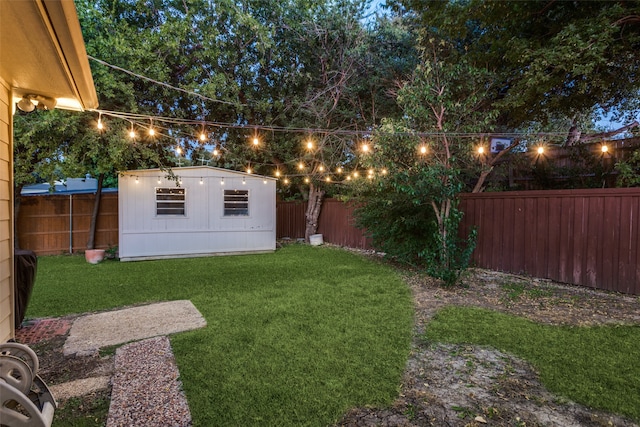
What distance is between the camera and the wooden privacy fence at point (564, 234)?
468cm

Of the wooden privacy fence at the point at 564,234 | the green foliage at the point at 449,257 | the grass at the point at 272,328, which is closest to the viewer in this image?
the grass at the point at 272,328

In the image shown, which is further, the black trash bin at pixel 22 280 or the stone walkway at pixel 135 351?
the black trash bin at pixel 22 280

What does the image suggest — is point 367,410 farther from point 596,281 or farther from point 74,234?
point 74,234

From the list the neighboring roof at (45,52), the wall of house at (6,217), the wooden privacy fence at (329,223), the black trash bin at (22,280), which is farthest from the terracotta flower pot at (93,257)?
the wooden privacy fence at (329,223)

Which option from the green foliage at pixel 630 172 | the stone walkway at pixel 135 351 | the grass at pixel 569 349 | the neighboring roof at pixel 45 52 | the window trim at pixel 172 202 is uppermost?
the neighboring roof at pixel 45 52

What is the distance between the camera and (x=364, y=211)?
759 centimetres

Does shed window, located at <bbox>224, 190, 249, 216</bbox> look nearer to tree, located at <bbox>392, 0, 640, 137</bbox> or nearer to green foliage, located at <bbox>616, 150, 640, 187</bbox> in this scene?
tree, located at <bbox>392, 0, 640, 137</bbox>

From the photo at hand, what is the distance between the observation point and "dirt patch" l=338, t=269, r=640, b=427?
196 centimetres

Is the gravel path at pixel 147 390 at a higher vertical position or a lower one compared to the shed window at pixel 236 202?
lower

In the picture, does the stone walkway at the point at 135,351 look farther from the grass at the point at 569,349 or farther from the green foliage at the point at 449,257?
the green foliage at the point at 449,257

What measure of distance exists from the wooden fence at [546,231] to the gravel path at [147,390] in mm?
5851

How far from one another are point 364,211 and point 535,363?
16.9 ft

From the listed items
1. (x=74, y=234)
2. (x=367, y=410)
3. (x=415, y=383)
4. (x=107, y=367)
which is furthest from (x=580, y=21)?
(x=74, y=234)

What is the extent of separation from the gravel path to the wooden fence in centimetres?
585
